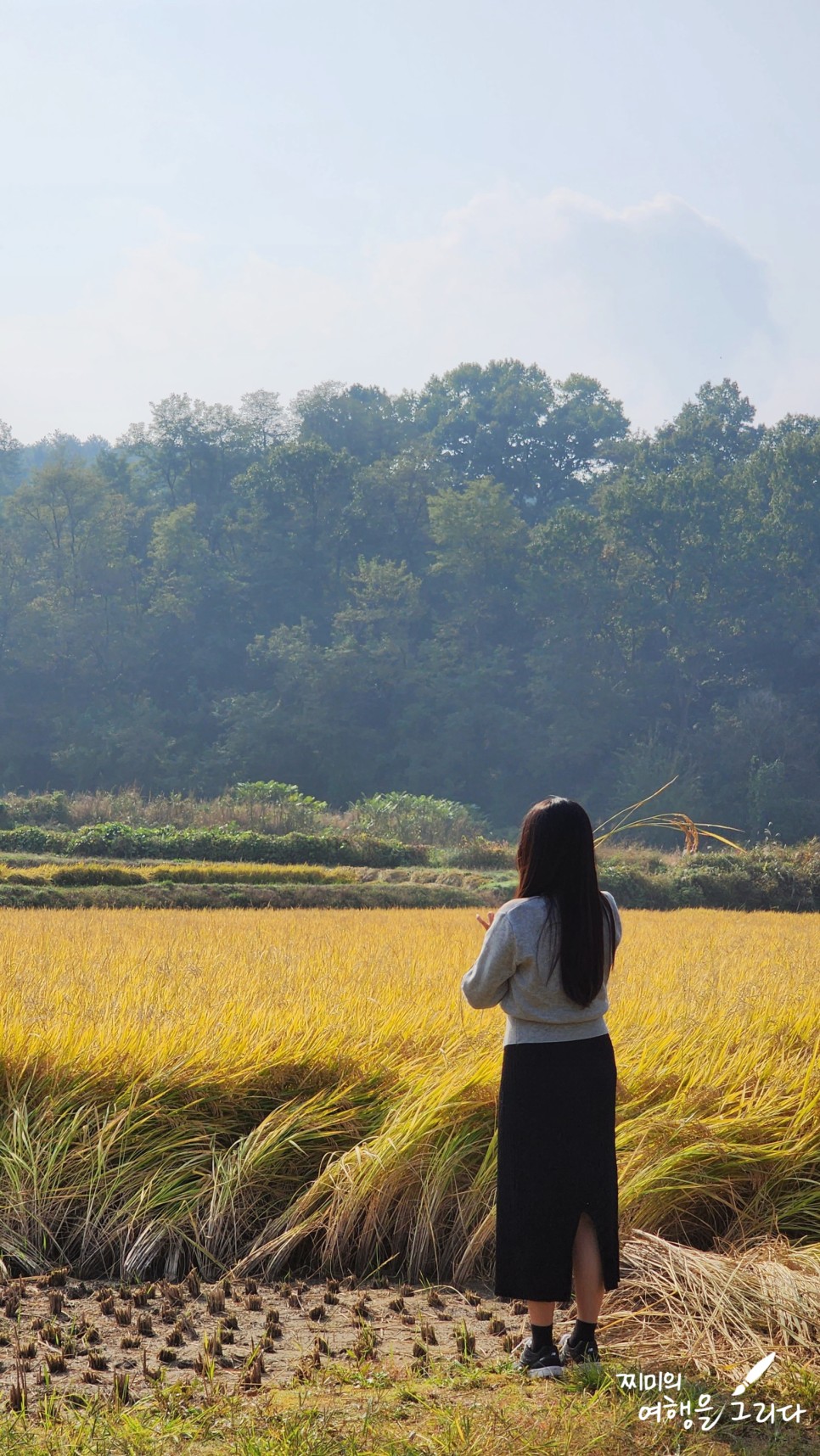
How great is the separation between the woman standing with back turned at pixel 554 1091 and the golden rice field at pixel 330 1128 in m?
0.96

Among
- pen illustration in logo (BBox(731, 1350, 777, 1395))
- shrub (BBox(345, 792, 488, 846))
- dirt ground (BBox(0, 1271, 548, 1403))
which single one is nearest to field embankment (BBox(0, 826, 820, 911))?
shrub (BBox(345, 792, 488, 846))

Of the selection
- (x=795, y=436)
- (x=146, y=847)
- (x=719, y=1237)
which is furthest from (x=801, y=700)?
(x=719, y=1237)

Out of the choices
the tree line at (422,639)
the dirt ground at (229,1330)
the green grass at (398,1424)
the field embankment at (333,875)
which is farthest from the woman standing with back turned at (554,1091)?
the tree line at (422,639)

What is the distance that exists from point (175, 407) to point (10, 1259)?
6130cm

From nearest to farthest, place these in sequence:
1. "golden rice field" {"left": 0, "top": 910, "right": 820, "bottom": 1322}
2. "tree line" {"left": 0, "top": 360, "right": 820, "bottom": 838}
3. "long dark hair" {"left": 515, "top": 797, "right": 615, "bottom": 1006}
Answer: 1. "long dark hair" {"left": 515, "top": 797, "right": 615, "bottom": 1006}
2. "golden rice field" {"left": 0, "top": 910, "right": 820, "bottom": 1322}
3. "tree line" {"left": 0, "top": 360, "right": 820, "bottom": 838}

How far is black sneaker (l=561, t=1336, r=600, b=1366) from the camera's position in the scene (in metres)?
3.07

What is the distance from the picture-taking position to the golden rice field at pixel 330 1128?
13.4 feet

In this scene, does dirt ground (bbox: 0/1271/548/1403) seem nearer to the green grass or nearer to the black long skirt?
the green grass

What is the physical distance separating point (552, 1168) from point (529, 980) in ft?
1.55

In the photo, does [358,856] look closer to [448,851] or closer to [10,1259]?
[448,851]

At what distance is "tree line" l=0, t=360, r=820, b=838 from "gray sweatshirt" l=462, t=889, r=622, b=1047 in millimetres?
40036

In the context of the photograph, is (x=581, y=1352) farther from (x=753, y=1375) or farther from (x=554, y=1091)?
(x=554, y=1091)

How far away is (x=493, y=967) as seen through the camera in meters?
3.09

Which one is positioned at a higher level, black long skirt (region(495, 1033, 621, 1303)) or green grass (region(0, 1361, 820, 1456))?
black long skirt (region(495, 1033, 621, 1303))
